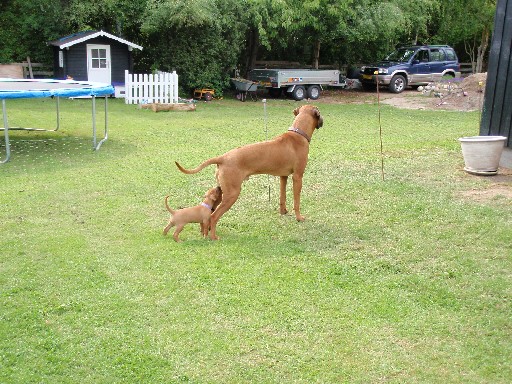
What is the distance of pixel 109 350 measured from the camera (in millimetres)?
4445

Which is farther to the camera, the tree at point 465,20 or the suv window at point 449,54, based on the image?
the tree at point 465,20

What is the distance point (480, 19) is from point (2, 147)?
91.6ft

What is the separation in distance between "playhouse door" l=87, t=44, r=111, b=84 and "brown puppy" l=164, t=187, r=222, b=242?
57.9 ft

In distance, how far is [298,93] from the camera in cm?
2402

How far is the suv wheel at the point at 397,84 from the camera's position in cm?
2661

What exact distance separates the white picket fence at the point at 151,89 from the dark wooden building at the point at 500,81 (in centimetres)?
1227

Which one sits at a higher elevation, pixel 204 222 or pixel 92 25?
pixel 92 25

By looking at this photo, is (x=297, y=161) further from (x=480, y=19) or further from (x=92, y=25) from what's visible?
(x=480, y=19)

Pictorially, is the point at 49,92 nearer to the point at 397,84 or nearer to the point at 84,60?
the point at 84,60

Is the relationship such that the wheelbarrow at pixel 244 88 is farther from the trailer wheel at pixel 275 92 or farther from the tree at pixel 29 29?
the tree at pixel 29 29

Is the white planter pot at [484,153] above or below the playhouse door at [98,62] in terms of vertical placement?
below

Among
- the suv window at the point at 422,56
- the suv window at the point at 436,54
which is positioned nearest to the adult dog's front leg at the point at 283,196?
the suv window at the point at 422,56

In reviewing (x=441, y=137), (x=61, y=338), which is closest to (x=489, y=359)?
(x=61, y=338)

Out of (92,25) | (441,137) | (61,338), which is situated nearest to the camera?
(61,338)
